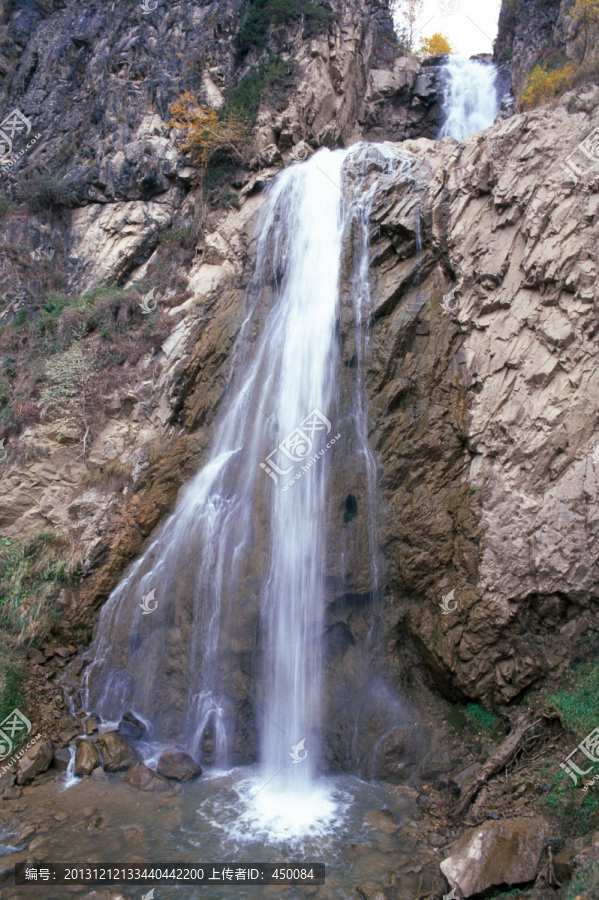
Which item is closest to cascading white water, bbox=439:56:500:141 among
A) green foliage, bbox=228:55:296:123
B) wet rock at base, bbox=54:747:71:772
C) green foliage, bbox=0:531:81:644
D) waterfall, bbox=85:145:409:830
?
green foliage, bbox=228:55:296:123

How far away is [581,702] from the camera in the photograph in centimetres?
641

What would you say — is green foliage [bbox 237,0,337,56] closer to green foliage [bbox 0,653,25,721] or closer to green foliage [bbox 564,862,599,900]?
green foliage [bbox 0,653,25,721]

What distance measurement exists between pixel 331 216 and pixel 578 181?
202 inches

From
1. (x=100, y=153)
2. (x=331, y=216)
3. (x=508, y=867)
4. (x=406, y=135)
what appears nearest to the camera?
(x=508, y=867)

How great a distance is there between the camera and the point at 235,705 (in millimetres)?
8141

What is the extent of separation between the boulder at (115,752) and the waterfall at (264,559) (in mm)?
499

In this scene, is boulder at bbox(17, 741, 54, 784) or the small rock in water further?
the small rock in water

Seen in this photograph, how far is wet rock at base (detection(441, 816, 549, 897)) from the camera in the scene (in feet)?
16.2

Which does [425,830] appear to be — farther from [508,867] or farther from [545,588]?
[545,588]

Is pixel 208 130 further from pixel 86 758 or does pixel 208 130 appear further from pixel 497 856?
pixel 497 856

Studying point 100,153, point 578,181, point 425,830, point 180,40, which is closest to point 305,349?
point 578,181

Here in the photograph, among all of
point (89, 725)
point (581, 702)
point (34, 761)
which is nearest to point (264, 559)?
point (89, 725)

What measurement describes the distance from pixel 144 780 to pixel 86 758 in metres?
1.02

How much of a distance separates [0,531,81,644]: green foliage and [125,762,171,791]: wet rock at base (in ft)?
10.3
